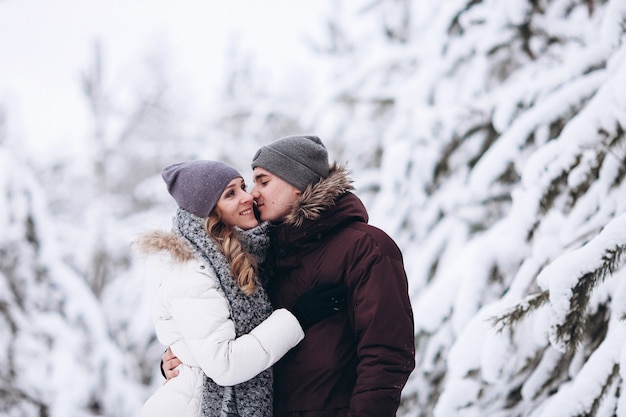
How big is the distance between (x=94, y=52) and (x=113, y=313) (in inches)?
205

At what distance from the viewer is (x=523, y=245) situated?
8.56 ft

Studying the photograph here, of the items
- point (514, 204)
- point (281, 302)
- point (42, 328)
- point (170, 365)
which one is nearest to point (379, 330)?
point (281, 302)

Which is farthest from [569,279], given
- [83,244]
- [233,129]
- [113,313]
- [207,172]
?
[233,129]

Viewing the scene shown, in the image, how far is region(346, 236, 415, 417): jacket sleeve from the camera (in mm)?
1786

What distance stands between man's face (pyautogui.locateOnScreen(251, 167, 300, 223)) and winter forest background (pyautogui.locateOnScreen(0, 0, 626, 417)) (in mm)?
405

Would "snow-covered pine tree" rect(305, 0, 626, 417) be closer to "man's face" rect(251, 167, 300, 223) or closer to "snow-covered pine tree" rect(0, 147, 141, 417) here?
"man's face" rect(251, 167, 300, 223)

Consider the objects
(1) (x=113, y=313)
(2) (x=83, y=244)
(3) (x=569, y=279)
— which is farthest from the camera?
(2) (x=83, y=244)

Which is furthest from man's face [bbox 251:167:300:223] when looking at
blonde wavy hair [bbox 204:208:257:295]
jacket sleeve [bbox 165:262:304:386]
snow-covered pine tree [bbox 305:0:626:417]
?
snow-covered pine tree [bbox 305:0:626:417]

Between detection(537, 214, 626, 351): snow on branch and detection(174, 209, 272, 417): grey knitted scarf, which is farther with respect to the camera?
detection(174, 209, 272, 417): grey knitted scarf

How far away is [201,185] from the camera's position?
2.10m

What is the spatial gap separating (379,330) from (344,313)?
19 cm

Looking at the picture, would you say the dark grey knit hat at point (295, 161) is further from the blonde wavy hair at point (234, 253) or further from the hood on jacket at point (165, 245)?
the hood on jacket at point (165, 245)

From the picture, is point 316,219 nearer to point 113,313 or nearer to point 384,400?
point 384,400

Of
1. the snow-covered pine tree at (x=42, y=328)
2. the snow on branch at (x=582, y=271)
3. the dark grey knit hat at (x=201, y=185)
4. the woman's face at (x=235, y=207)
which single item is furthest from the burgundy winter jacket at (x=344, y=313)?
the snow-covered pine tree at (x=42, y=328)
